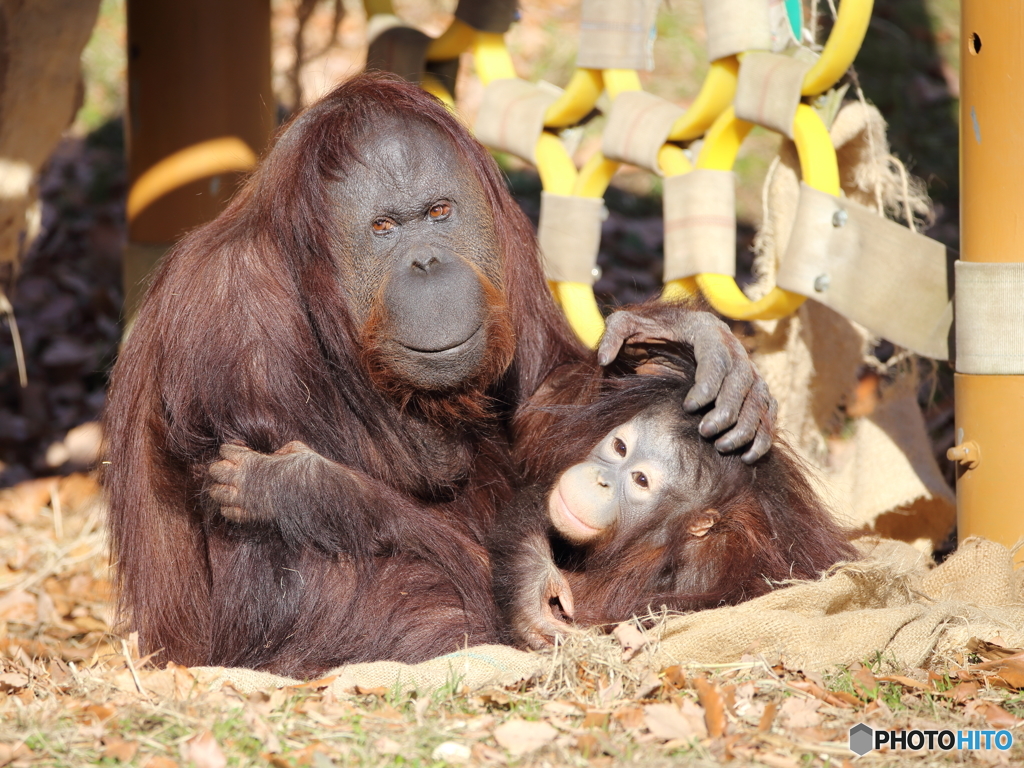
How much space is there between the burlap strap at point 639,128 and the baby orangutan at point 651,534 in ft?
3.65

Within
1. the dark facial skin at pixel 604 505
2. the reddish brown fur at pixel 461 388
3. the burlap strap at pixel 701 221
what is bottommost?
the dark facial skin at pixel 604 505

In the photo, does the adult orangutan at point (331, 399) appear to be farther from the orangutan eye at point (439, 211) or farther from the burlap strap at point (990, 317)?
the burlap strap at point (990, 317)

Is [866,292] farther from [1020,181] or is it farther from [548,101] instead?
[548,101]

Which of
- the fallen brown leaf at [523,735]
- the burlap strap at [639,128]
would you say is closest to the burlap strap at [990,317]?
the burlap strap at [639,128]

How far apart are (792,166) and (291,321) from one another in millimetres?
1864

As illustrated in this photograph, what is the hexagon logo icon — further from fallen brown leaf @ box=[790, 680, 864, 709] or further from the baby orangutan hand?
the baby orangutan hand

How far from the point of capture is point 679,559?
270 cm


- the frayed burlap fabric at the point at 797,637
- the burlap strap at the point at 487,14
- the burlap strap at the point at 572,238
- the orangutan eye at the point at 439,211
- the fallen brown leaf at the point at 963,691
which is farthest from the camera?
the burlap strap at the point at 487,14

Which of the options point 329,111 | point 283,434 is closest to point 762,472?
point 283,434

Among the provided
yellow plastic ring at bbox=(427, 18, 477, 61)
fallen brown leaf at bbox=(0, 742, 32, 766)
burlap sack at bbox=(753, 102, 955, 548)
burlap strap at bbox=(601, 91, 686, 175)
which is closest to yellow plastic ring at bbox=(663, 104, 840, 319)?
burlap strap at bbox=(601, 91, 686, 175)

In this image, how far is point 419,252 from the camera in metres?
2.55

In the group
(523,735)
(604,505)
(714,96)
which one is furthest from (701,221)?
(523,735)

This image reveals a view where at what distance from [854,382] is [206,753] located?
278cm

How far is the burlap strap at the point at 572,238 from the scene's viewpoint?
3805 mm
